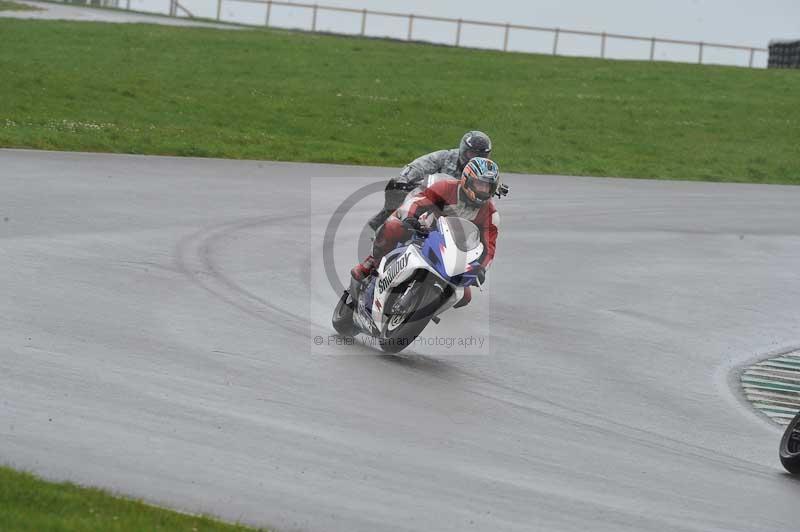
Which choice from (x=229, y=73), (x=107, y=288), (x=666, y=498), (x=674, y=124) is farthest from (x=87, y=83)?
(x=666, y=498)

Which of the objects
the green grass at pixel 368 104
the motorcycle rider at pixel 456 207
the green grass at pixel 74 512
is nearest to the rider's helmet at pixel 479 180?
the motorcycle rider at pixel 456 207

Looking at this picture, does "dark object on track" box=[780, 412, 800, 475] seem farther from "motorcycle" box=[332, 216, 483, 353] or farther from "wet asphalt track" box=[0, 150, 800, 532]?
"motorcycle" box=[332, 216, 483, 353]

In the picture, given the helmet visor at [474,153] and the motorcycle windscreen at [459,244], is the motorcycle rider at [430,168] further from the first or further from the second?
the motorcycle windscreen at [459,244]

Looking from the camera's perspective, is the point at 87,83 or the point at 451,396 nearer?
the point at 451,396

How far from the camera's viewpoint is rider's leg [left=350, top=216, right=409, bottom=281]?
11.4m

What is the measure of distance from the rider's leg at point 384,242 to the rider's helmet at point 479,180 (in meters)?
0.67

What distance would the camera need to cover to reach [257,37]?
45594 mm

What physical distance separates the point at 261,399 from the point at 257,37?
124 feet

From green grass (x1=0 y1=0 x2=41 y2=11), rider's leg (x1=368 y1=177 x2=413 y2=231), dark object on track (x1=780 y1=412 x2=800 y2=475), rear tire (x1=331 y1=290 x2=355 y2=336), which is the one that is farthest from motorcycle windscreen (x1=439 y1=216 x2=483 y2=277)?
green grass (x1=0 y1=0 x2=41 y2=11)

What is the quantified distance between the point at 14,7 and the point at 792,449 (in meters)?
43.8

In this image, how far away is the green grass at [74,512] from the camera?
606 cm

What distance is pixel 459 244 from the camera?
10.8 metres

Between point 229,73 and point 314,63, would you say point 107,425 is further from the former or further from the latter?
point 314,63

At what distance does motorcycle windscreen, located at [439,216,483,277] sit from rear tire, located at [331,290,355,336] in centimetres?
127
